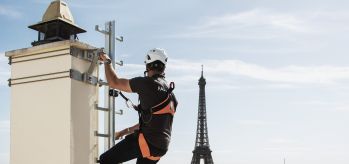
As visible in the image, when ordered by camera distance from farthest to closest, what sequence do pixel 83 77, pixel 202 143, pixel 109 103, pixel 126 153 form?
pixel 202 143, pixel 109 103, pixel 83 77, pixel 126 153

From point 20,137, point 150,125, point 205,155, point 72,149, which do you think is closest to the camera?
point 150,125

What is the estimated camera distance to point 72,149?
8594 mm

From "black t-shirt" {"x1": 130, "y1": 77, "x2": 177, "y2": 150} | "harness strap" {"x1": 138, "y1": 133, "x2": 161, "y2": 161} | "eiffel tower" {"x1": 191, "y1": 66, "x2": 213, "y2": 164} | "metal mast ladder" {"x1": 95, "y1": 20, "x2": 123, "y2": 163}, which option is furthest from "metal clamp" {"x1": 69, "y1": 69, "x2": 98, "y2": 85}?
"eiffel tower" {"x1": 191, "y1": 66, "x2": 213, "y2": 164}

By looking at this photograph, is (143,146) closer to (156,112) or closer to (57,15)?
(156,112)

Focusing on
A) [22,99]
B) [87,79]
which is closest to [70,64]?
[87,79]

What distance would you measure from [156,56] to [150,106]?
783 millimetres

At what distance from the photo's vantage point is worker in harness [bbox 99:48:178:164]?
7.43 meters

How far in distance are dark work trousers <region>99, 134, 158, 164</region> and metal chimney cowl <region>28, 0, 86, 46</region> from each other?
2596 millimetres

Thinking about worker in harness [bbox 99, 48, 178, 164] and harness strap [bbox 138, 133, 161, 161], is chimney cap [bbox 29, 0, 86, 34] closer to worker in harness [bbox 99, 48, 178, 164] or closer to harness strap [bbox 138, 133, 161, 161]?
worker in harness [bbox 99, 48, 178, 164]

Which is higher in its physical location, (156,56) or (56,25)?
(56,25)

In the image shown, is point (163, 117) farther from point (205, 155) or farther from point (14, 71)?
point (205, 155)

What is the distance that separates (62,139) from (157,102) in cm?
209

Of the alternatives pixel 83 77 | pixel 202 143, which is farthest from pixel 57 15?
pixel 202 143

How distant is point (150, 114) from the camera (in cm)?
747
